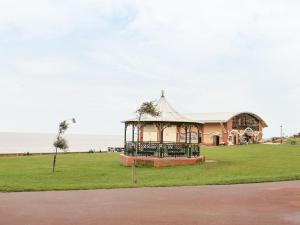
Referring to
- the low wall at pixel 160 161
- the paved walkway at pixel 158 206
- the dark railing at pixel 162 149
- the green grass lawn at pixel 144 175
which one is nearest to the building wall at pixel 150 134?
the dark railing at pixel 162 149

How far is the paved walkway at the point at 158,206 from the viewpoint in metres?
11.3

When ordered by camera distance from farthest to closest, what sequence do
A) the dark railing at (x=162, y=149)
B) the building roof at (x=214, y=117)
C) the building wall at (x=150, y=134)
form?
the building roof at (x=214, y=117)
the building wall at (x=150, y=134)
the dark railing at (x=162, y=149)

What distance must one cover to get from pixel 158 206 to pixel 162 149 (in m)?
21.0

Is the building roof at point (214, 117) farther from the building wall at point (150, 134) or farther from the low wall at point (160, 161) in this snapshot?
the low wall at point (160, 161)

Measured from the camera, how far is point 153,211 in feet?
41.0

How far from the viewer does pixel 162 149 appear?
34.2m

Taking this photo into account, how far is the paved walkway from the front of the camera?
37.2ft

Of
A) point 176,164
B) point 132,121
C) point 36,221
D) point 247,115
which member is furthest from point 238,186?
point 247,115

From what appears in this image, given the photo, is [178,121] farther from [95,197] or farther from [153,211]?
[153,211]

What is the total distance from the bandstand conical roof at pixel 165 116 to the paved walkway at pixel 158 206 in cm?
1772

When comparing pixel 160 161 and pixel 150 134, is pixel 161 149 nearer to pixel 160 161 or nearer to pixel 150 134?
pixel 160 161

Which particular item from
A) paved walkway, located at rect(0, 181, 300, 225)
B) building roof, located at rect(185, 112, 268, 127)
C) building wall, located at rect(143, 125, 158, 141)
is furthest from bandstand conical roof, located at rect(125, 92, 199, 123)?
building roof, located at rect(185, 112, 268, 127)

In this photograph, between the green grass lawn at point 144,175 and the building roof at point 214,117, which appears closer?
the green grass lawn at point 144,175

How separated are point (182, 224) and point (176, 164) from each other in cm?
2329
